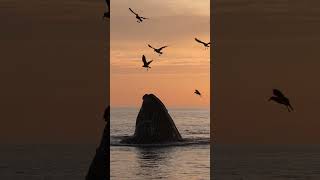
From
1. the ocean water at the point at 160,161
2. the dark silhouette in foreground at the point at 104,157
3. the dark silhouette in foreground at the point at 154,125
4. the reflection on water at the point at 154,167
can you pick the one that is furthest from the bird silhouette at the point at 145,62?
the dark silhouette in foreground at the point at 154,125

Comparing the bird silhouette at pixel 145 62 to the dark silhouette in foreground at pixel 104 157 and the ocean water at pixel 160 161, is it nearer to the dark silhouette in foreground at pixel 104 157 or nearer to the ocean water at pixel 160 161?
the dark silhouette in foreground at pixel 104 157

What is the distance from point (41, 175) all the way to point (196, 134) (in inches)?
703

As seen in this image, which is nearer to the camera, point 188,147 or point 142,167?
point 142,167

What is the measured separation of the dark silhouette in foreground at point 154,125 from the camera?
272 feet

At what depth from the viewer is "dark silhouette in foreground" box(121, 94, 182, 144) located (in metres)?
82.9

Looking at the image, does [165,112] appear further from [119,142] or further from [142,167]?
[142,167]

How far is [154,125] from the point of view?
97.2 meters

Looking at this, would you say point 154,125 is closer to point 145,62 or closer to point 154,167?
point 154,167

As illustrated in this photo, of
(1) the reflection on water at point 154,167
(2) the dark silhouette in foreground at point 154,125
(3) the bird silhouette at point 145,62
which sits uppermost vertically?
(3) the bird silhouette at point 145,62

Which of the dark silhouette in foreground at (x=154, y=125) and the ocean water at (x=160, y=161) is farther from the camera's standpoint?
the dark silhouette in foreground at (x=154, y=125)
